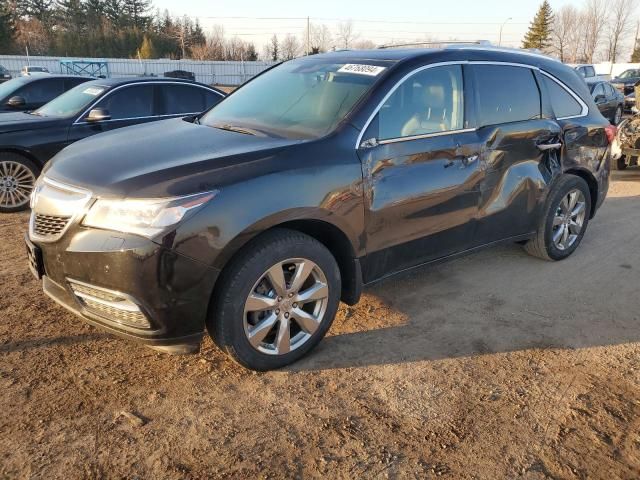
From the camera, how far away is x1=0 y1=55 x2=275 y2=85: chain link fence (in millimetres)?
43344

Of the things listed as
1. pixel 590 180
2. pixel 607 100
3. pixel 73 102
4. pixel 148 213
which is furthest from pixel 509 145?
pixel 607 100

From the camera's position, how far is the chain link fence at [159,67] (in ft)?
142

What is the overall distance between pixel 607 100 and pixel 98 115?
1569 cm

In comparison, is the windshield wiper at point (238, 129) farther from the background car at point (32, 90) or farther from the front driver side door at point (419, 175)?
the background car at point (32, 90)

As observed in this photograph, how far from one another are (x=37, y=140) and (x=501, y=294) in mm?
5551

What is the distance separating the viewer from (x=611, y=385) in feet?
10.3

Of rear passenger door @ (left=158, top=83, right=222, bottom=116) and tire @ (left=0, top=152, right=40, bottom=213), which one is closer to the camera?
tire @ (left=0, top=152, right=40, bottom=213)

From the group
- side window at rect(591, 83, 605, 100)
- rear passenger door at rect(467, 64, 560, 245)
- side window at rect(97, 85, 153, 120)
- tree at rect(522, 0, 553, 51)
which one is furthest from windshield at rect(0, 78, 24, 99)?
tree at rect(522, 0, 553, 51)

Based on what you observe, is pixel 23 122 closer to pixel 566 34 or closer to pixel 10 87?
pixel 10 87

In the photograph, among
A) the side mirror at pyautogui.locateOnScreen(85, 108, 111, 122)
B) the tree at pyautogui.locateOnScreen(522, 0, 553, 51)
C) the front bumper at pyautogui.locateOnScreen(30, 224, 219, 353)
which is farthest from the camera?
the tree at pyautogui.locateOnScreen(522, 0, 553, 51)

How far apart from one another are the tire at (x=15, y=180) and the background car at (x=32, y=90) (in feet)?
6.80

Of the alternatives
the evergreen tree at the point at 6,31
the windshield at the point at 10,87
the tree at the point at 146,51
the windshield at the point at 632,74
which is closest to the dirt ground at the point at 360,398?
the windshield at the point at 10,87

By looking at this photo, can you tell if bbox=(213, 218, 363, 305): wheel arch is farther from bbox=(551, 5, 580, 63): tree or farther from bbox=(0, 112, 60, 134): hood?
bbox=(551, 5, 580, 63): tree

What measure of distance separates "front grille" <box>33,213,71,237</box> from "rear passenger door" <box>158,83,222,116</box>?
469 centimetres
